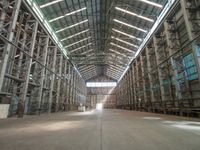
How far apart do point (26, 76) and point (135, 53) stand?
18543 millimetres

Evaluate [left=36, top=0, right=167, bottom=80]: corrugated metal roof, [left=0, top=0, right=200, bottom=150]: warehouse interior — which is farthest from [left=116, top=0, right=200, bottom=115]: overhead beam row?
[left=36, top=0, right=167, bottom=80]: corrugated metal roof

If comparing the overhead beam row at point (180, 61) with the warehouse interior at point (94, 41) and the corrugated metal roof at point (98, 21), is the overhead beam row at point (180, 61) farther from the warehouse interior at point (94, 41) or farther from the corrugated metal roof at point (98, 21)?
the corrugated metal roof at point (98, 21)

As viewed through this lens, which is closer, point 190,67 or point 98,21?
point 190,67

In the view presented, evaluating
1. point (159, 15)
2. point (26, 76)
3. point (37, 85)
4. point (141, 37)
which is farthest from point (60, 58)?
point (159, 15)

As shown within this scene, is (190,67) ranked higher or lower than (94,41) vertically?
lower

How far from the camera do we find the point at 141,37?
65.3 feet

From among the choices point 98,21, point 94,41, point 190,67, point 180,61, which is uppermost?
point 98,21

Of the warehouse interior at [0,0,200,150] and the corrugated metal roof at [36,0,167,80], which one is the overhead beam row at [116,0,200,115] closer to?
the warehouse interior at [0,0,200,150]

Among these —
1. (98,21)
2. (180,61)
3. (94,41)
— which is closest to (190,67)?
(180,61)

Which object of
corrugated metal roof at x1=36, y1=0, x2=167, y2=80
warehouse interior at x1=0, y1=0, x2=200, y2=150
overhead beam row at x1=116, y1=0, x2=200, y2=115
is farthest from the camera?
corrugated metal roof at x1=36, y1=0, x2=167, y2=80

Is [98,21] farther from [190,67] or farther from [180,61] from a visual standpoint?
[190,67]

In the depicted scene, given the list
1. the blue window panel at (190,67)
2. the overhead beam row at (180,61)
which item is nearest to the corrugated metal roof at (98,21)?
the overhead beam row at (180,61)

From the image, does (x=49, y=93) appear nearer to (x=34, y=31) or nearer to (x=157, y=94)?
Result: (x=34, y=31)

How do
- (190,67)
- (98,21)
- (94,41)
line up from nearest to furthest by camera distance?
(190,67), (98,21), (94,41)
